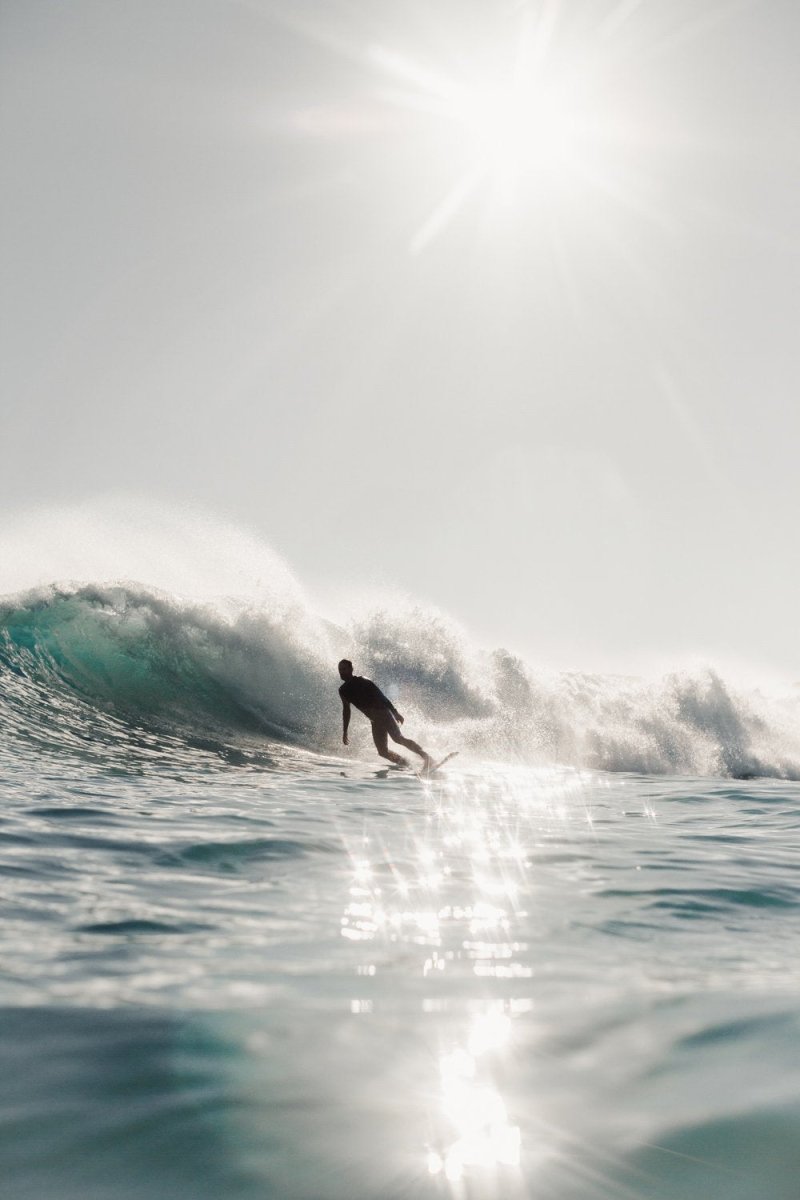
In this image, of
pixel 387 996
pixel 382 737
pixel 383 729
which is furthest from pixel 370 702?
pixel 387 996

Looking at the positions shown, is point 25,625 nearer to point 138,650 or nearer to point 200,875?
point 138,650

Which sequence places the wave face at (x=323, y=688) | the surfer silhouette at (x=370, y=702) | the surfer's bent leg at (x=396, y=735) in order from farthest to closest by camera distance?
1. the wave face at (x=323, y=688)
2. the surfer silhouette at (x=370, y=702)
3. the surfer's bent leg at (x=396, y=735)

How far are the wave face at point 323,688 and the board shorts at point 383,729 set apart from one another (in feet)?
7.70

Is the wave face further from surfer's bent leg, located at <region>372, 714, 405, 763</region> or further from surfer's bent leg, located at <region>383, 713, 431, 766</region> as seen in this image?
surfer's bent leg, located at <region>383, 713, 431, 766</region>

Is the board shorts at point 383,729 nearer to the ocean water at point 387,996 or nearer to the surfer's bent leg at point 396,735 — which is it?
the surfer's bent leg at point 396,735

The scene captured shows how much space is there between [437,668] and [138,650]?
7238mm

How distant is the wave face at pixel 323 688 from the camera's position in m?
15.1

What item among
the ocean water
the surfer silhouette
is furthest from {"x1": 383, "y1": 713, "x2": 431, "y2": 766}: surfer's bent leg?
the ocean water

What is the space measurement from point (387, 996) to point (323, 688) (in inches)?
601

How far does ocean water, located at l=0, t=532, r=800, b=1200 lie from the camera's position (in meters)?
1.65

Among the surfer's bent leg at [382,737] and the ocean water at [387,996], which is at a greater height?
the surfer's bent leg at [382,737]

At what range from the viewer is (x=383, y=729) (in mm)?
13477

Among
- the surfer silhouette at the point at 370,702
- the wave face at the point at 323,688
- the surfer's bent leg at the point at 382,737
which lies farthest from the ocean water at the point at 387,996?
the wave face at the point at 323,688

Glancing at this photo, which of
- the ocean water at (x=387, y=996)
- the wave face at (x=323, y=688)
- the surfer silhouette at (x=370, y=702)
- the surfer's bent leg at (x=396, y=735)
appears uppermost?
the wave face at (x=323, y=688)
